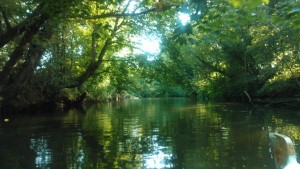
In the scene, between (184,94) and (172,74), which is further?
(184,94)

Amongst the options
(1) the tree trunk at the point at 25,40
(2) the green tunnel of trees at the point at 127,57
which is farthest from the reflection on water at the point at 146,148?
(2) the green tunnel of trees at the point at 127,57

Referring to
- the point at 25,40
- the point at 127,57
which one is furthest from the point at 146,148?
the point at 127,57

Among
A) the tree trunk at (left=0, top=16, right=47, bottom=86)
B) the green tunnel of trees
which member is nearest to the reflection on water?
the tree trunk at (left=0, top=16, right=47, bottom=86)

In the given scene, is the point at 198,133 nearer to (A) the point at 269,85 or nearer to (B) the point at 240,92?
(A) the point at 269,85

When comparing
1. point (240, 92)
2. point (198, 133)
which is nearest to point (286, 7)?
point (198, 133)

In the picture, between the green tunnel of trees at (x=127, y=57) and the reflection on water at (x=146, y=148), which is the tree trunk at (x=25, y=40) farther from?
the reflection on water at (x=146, y=148)

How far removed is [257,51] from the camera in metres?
23.3

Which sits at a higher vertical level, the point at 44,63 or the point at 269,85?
the point at 44,63

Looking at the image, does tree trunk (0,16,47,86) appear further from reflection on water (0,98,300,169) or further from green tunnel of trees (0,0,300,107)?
reflection on water (0,98,300,169)

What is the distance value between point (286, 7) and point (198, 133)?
8868 mm

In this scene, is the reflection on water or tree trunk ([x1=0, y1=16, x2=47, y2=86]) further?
tree trunk ([x1=0, y1=16, x2=47, y2=86])

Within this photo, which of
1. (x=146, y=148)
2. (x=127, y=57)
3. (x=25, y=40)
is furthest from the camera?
(x=127, y=57)

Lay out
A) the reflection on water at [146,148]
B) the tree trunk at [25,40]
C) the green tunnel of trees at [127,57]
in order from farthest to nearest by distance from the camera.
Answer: the green tunnel of trees at [127,57]
the tree trunk at [25,40]
the reflection on water at [146,148]

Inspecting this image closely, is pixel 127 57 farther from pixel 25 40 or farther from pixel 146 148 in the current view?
pixel 146 148
